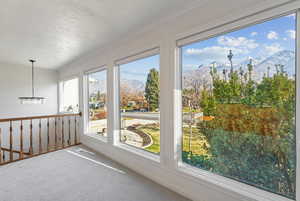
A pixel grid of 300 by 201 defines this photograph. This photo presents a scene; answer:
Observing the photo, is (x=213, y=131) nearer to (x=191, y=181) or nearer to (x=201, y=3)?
(x=191, y=181)

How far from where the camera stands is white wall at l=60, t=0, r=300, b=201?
152 centimetres

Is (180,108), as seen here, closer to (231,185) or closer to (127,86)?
(231,185)

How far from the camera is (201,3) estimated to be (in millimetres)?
1773

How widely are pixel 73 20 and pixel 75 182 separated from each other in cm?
232

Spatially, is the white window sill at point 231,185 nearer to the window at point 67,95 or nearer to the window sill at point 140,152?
the window sill at point 140,152

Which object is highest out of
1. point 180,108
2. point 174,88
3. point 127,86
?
point 127,86

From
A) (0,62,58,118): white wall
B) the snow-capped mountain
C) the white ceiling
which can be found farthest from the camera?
(0,62,58,118): white wall

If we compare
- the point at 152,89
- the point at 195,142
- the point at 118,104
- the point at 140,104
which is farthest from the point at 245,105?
the point at 118,104

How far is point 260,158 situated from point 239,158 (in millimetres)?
193

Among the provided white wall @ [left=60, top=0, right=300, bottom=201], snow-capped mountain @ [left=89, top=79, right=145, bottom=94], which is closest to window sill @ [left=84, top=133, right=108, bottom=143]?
white wall @ [left=60, top=0, right=300, bottom=201]

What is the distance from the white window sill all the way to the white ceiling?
201 centimetres

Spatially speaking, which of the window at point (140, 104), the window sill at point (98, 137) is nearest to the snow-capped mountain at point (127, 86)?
the window at point (140, 104)

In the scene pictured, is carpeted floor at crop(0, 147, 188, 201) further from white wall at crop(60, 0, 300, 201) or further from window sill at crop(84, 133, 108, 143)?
window sill at crop(84, 133, 108, 143)

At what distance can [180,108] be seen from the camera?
6.96 feet
